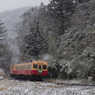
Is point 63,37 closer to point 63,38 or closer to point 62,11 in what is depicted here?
point 63,38

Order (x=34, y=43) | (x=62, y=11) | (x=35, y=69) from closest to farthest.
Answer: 1. (x=35, y=69)
2. (x=34, y=43)
3. (x=62, y=11)

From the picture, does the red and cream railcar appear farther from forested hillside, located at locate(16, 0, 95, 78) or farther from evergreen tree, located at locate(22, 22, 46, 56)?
evergreen tree, located at locate(22, 22, 46, 56)

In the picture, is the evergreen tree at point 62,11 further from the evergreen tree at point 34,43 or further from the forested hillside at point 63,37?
the evergreen tree at point 34,43

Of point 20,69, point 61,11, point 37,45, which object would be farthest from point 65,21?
point 20,69

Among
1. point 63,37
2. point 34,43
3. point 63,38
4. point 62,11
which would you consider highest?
point 62,11

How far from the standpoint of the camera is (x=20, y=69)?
20.1 m

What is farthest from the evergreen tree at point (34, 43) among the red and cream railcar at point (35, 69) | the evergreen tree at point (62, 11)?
the red and cream railcar at point (35, 69)

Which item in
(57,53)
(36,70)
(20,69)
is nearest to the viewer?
(36,70)

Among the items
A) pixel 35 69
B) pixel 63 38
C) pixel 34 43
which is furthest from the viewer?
pixel 34 43

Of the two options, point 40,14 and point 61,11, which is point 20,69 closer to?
point 61,11

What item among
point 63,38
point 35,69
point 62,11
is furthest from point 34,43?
point 35,69

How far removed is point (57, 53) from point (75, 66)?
620cm

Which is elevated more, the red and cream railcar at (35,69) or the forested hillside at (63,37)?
the forested hillside at (63,37)

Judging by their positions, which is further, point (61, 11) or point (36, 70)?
point (61, 11)
